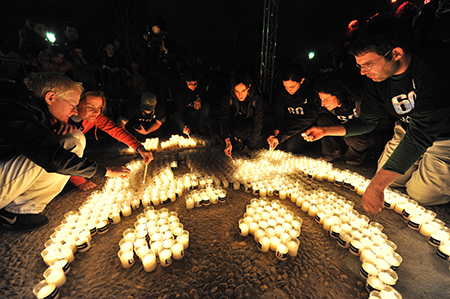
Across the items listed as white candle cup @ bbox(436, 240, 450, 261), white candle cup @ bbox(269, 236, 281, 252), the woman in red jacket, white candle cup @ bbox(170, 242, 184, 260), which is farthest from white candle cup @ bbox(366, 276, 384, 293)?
the woman in red jacket

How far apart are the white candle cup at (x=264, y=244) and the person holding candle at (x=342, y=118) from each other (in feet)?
8.94

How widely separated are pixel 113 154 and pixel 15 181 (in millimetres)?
2593

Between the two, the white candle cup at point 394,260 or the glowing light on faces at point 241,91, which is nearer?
the white candle cup at point 394,260

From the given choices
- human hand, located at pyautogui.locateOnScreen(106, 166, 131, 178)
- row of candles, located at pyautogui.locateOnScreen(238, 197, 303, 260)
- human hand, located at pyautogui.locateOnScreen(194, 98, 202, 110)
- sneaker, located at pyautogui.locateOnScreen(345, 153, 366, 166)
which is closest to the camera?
row of candles, located at pyautogui.locateOnScreen(238, 197, 303, 260)

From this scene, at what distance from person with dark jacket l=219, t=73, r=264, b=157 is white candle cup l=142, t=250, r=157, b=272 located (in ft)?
9.10

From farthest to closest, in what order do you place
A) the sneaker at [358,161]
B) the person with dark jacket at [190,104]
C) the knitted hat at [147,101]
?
the person with dark jacket at [190,104] < the knitted hat at [147,101] < the sneaker at [358,161]

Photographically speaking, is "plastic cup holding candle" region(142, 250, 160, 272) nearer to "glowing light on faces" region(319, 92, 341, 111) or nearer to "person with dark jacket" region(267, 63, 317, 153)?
"person with dark jacket" region(267, 63, 317, 153)

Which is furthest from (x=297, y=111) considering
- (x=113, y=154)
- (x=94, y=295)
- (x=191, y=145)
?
(x=94, y=295)

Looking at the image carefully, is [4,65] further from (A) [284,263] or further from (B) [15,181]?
(A) [284,263]

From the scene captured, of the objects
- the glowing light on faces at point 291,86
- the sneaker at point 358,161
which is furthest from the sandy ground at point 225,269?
the glowing light on faces at point 291,86

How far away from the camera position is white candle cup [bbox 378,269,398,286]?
67.4 inches

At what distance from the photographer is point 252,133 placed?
4980 millimetres

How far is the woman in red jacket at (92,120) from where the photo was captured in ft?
9.59

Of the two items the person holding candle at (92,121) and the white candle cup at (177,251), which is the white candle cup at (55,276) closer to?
the white candle cup at (177,251)
